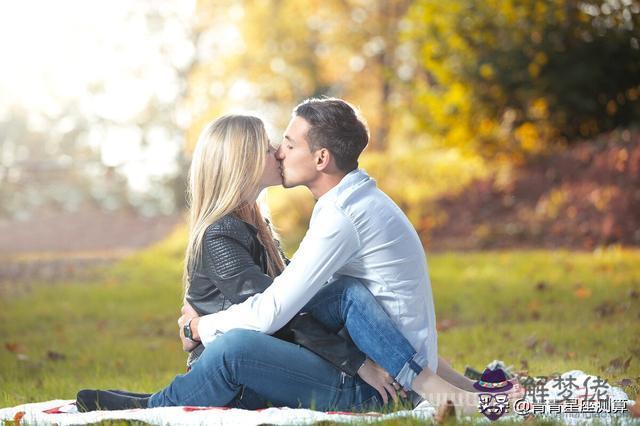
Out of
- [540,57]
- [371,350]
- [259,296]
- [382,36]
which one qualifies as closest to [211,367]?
[259,296]

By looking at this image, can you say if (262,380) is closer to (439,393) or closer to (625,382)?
(439,393)

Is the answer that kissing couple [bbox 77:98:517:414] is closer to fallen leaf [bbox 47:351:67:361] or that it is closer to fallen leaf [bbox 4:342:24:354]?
fallen leaf [bbox 47:351:67:361]

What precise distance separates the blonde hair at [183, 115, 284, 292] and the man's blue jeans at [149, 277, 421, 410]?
0.58 metres

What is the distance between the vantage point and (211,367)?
398 cm

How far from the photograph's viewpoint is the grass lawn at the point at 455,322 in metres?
6.18

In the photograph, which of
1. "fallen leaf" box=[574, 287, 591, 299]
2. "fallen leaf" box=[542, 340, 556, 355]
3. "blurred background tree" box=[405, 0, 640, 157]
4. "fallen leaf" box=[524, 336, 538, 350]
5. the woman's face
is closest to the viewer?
the woman's face

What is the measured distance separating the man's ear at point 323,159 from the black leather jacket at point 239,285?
1.65 feet

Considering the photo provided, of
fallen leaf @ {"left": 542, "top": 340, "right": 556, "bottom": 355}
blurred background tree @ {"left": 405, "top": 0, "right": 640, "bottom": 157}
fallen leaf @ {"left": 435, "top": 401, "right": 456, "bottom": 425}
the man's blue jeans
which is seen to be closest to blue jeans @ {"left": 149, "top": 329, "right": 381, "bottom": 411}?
the man's blue jeans

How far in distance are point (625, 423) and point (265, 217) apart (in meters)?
2.02

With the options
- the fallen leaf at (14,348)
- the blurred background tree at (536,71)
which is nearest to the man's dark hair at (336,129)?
the fallen leaf at (14,348)

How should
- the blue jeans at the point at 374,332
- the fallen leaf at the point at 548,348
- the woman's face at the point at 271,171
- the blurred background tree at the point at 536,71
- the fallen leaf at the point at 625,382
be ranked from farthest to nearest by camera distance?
the blurred background tree at the point at 536,71 → the fallen leaf at the point at 548,348 → the fallen leaf at the point at 625,382 → the woman's face at the point at 271,171 → the blue jeans at the point at 374,332

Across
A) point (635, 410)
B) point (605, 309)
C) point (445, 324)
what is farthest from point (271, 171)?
point (605, 309)

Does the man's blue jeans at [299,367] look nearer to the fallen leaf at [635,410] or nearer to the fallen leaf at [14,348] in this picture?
the fallen leaf at [635,410]

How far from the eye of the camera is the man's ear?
4.09 metres
